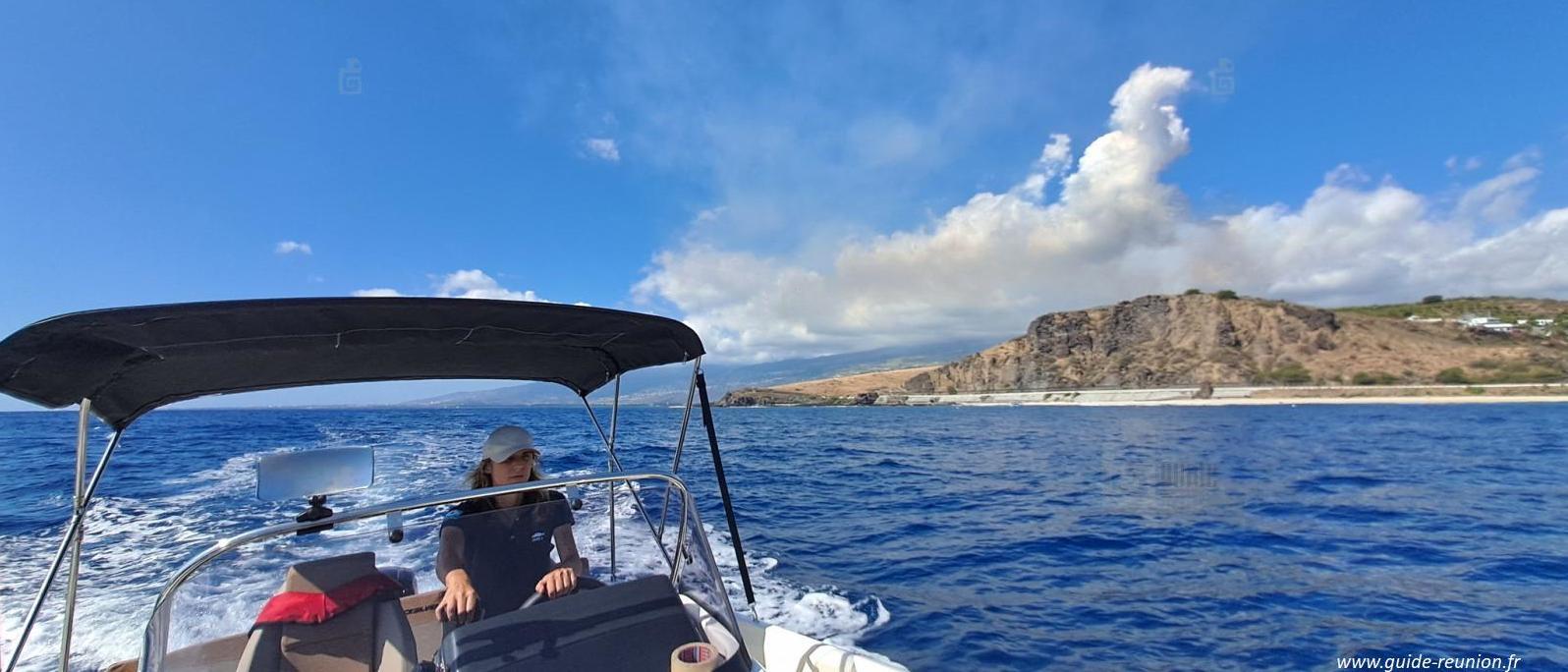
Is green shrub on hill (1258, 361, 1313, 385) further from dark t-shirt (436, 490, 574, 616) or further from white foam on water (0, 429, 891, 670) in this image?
dark t-shirt (436, 490, 574, 616)

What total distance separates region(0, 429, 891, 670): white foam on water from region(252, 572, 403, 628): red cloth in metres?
0.07

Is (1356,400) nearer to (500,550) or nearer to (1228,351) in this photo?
(1228,351)

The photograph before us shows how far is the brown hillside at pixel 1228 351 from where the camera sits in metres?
84.4

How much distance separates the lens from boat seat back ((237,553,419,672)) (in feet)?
9.25

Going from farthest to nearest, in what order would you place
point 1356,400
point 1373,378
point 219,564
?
1. point 1373,378
2. point 1356,400
3. point 219,564

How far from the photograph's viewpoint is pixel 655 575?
10.0 ft

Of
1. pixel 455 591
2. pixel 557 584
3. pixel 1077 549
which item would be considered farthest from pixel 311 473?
pixel 1077 549

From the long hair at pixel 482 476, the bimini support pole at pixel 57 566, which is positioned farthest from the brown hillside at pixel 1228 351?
the bimini support pole at pixel 57 566

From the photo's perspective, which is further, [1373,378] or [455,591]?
[1373,378]

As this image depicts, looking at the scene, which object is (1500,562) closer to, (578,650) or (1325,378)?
(578,650)

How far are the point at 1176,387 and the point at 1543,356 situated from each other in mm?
38966

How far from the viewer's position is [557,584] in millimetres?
3039

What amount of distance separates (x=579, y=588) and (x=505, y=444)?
3.03 feet

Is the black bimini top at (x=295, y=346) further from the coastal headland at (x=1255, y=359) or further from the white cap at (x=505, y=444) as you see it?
the coastal headland at (x=1255, y=359)
